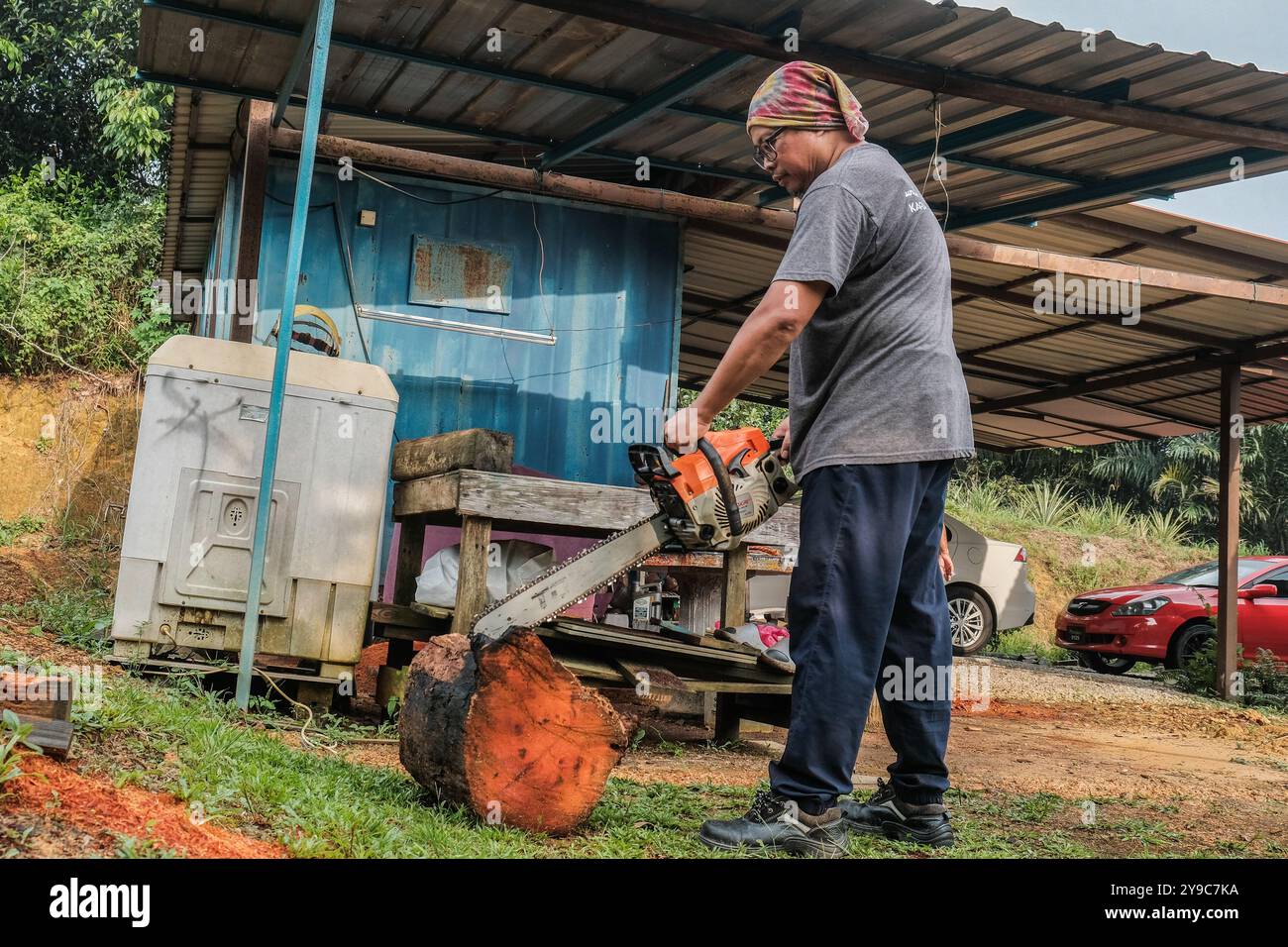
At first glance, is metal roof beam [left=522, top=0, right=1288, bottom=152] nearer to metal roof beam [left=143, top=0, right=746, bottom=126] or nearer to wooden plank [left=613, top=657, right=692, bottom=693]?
metal roof beam [left=143, top=0, right=746, bottom=126]

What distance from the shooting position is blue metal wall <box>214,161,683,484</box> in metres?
7.80

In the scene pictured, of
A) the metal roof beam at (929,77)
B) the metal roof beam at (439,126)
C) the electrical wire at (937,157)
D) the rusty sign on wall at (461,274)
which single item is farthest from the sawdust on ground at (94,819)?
the rusty sign on wall at (461,274)

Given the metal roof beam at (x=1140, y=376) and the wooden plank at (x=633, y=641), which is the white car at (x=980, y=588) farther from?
the wooden plank at (x=633, y=641)

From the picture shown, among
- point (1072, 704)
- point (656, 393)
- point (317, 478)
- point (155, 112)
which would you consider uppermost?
point (155, 112)

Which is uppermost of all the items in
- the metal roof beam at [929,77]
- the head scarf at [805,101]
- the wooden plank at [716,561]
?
the metal roof beam at [929,77]

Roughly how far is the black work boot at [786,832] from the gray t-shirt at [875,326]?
3.33 feet

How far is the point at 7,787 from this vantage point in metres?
2.51

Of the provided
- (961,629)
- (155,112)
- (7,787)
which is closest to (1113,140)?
(7,787)

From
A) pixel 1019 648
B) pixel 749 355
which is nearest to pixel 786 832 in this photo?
pixel 749 355

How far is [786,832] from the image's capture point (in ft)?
10.4

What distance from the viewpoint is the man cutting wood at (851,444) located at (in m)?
3.23

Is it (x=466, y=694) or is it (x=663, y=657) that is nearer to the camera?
(x=466, y=694)

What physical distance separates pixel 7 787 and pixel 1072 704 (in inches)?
398

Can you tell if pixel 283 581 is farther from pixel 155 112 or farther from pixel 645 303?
pixel 155 112
